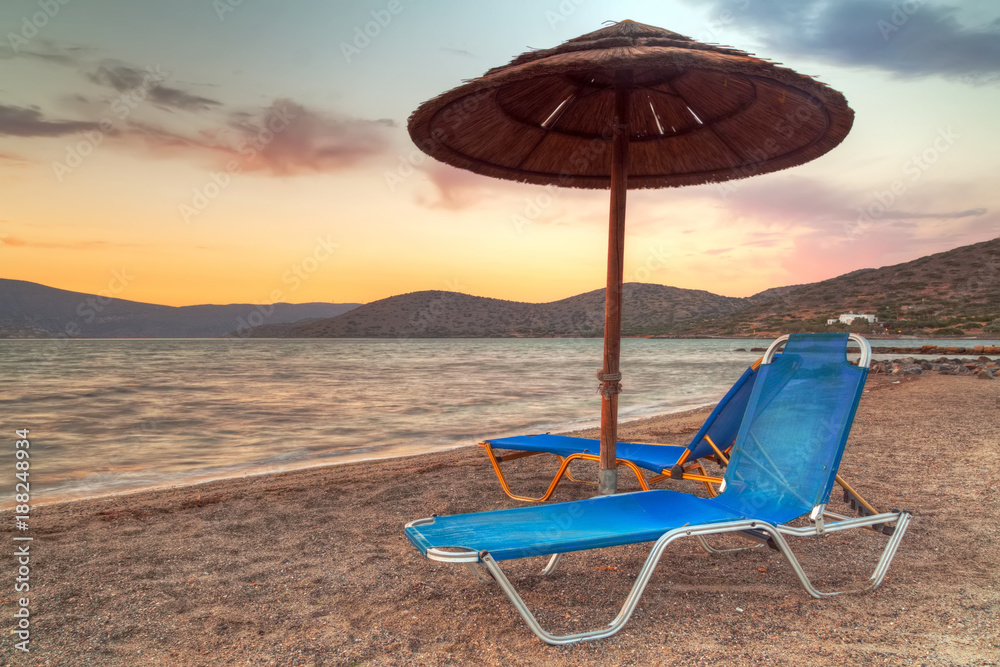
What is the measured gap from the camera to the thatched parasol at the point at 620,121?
313cm

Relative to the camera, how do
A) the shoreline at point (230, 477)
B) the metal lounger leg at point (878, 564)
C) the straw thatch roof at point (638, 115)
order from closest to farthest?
→ the metal lounger leg at point (878, 564), the straw thatch roof at point (638, 115), the shoreline at point (230, 477)

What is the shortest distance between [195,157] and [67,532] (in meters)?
10.9

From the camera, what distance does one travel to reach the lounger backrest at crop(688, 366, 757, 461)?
3838 millimetres

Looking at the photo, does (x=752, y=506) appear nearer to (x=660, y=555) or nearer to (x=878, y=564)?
(x=878, y=564)

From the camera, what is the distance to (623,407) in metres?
13.3

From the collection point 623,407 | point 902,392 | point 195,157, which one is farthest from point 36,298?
point 902,392

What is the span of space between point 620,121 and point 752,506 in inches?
100.0

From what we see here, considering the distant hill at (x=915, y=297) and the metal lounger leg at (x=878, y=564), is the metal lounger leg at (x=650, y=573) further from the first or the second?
the distant hill at (x=915, y=297)

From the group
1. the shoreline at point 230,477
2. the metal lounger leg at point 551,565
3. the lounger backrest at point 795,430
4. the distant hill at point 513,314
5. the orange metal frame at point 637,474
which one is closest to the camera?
the lounger backrest at point 795,430

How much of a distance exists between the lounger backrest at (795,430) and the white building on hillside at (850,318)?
56.7m

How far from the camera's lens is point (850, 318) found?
54.8 metres

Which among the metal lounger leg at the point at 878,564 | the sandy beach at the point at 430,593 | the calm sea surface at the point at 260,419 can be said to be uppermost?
the metal lounger leg at the point at 878,564

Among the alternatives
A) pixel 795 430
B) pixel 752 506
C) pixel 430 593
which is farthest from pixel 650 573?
pixel 795 430

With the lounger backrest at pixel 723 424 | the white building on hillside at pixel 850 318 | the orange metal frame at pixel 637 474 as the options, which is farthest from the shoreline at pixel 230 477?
the white building on hillside at pixel 850 318
